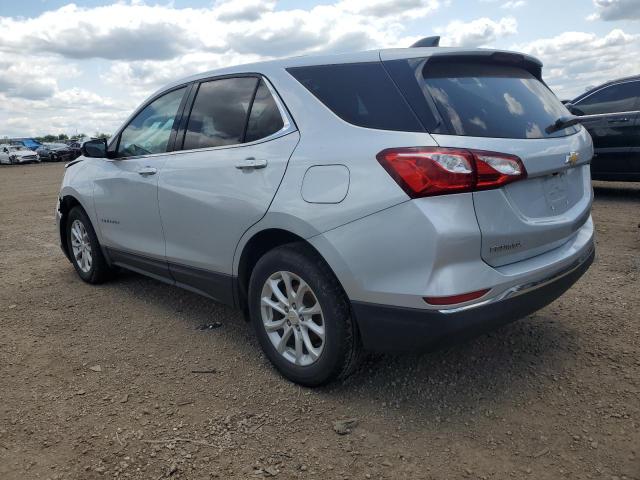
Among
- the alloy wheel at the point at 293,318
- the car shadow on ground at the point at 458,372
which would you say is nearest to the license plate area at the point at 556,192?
the car shadow on ground at the point at 458,372

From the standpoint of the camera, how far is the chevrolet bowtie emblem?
9.24ft

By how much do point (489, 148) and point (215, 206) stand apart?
1622mm

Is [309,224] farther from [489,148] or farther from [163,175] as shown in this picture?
[163,175]

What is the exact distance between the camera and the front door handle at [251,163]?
9.89 feet

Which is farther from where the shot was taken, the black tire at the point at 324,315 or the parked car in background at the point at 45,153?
the parked car in background at the point at 45,153

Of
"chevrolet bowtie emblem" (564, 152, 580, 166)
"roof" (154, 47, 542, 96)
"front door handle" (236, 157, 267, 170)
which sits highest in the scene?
"roof" (154, 47, 542, 96)

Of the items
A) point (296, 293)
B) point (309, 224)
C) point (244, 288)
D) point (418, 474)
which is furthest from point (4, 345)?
point (418, 474)

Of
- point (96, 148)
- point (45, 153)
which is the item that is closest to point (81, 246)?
point (96, 148)

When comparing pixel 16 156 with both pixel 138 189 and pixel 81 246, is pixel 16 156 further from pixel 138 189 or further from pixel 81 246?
pixel 138 189

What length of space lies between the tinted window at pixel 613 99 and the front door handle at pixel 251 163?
651 cm

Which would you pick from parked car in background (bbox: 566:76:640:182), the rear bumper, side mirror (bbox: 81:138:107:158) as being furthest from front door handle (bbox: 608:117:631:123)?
side mirror (bbox: 81:138:107:158)

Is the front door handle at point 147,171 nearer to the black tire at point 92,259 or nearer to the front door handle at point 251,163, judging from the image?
the front door handle at point 251,163

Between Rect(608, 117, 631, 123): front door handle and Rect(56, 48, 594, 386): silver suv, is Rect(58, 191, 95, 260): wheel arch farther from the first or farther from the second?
Rect(608, 117, 631, 123): front door handle

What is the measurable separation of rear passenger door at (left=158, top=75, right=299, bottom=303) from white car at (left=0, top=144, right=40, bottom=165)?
3932 centimetres
